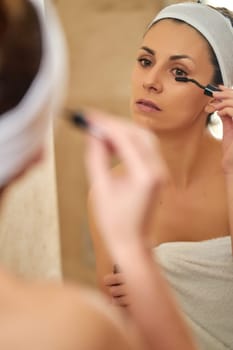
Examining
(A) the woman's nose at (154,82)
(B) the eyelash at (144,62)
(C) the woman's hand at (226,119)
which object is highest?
(B) the eyelash at (144,62)

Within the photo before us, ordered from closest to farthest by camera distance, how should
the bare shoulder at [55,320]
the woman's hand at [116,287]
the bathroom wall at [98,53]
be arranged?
the bare shoulder at [55,320] → the woman's hand at [116,287] → the bathroom wall at [98,53]

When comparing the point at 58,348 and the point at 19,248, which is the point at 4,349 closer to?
the point at 58,348

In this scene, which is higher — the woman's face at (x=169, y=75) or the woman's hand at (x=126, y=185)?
the woman's face at (x=169, y=75)

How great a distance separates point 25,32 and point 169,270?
736mm

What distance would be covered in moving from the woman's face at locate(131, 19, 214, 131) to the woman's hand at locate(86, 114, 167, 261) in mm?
609

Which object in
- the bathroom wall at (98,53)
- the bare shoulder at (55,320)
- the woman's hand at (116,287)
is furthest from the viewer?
the bathroom wall at (98,53)

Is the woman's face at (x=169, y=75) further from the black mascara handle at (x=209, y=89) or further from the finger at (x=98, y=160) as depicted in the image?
the finger at (x=98, y=160)

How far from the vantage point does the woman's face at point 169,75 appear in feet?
4.13

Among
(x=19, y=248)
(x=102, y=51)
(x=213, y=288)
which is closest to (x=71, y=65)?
(x=102, y=51)

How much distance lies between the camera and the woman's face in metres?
1.26

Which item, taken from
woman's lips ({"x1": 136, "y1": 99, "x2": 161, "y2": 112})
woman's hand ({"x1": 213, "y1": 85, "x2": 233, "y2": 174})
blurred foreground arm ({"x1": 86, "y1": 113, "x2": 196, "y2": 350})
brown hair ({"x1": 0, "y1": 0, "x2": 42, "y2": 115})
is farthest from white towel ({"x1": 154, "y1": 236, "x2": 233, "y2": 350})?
brown hair ({"x1": 0, "y1": 0, "x2": 42, "y2": 115})

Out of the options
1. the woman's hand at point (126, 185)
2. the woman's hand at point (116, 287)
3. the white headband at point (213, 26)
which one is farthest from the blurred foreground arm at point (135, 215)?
the white headband at point (213, 26)

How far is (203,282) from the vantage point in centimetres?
126

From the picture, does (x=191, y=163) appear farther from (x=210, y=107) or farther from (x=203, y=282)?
(x=203, y=282)
